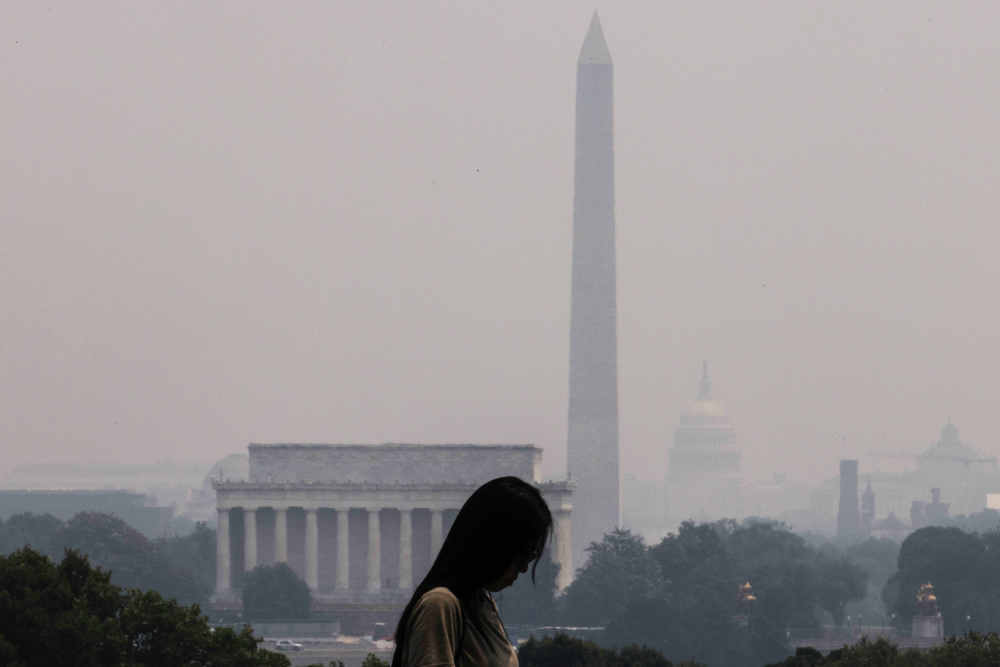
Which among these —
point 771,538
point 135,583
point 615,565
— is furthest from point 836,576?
point 135,583

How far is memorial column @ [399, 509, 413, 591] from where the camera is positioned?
630ft

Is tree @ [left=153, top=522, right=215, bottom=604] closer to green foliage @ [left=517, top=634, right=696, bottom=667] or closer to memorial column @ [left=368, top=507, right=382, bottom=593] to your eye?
memorial column @ [left=368, top=507, right=382, bottom=593]

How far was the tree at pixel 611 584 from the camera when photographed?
163 meters

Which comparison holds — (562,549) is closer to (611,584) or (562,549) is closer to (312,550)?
(312,550)

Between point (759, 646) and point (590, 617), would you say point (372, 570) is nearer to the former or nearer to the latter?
point (590, 617)

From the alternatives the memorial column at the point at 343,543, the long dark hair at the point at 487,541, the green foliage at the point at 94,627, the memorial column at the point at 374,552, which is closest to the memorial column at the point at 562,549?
the memorial column at the point at 374,552

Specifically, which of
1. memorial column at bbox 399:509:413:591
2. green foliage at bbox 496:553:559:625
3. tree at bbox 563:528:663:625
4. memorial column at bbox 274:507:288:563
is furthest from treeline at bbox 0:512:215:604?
tree at bbox 563:528:663:625

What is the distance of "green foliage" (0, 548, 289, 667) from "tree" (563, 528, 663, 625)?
8953cm

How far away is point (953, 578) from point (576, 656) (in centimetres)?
7270

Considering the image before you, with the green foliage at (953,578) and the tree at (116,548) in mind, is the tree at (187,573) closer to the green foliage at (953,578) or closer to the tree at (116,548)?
the tree at (116,548)

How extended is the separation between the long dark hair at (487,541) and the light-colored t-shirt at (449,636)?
0.18 feet

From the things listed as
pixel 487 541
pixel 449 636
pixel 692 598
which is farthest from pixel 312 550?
pixel 449 636

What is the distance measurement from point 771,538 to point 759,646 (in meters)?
53.0

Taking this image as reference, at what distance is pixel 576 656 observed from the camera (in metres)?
94.4
